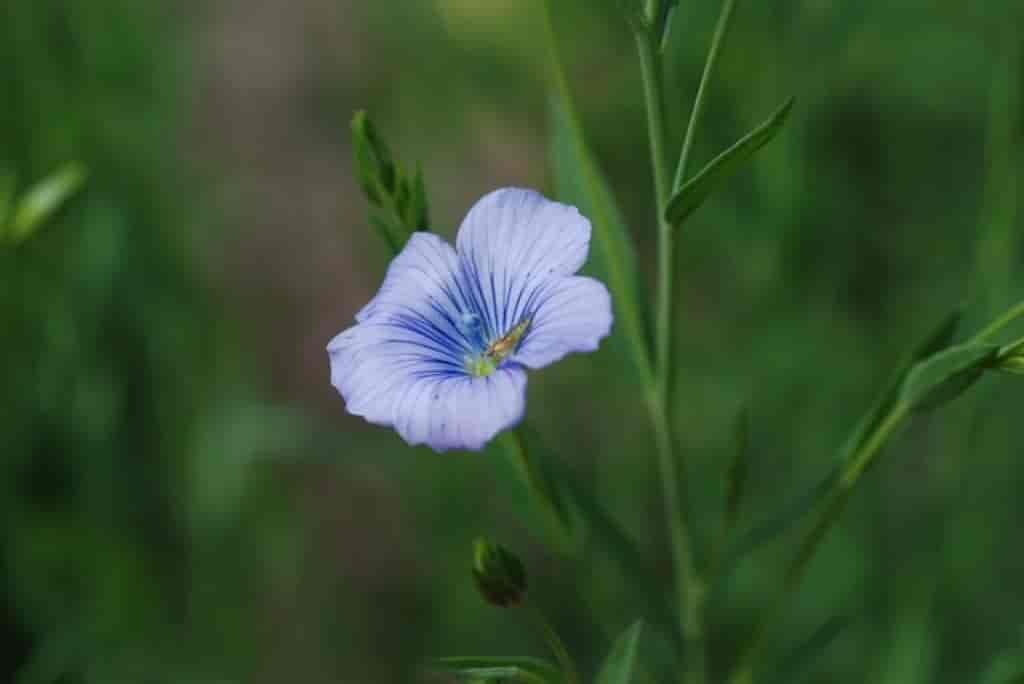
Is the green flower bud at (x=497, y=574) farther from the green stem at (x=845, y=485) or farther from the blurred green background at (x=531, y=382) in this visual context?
the blurred green background at (x=531, y=382)

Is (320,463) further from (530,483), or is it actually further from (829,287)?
(530,483)

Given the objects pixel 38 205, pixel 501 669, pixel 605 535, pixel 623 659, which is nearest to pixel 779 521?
pixel 605 535

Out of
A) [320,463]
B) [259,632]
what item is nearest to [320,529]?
[320,463]

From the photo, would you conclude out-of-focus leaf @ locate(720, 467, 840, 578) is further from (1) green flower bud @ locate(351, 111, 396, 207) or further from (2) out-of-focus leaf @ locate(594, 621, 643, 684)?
(1) green flower bud @ locate(351, 111, 396, 207)

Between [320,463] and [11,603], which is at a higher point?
[11,603]

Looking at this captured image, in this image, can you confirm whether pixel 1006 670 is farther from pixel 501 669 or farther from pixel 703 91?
pixel 703 91

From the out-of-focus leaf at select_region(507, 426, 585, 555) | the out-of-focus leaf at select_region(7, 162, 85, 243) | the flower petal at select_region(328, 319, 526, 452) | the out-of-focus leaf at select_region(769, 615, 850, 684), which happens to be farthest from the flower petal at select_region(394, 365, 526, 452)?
the out-of-focus leaf at select_region(7, 162, 85, 243)
